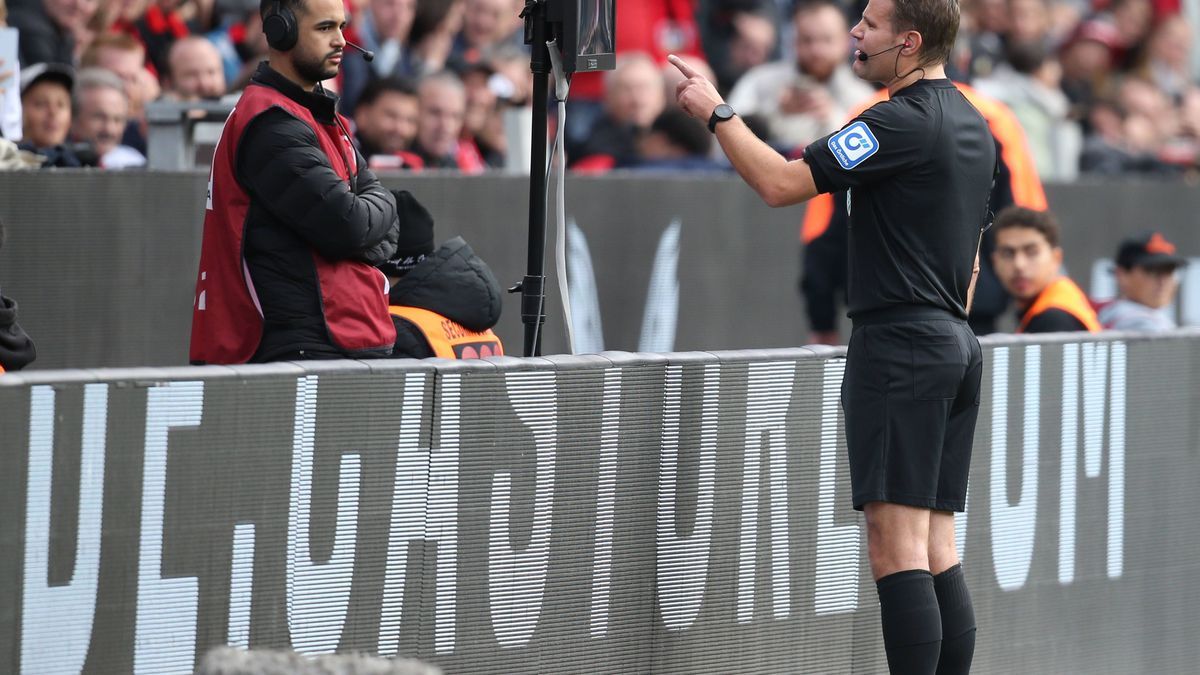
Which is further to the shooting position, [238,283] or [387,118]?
[387,118]

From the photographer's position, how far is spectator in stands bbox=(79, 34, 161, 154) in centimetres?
910

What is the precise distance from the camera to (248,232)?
502 cm

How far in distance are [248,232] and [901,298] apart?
1742mm

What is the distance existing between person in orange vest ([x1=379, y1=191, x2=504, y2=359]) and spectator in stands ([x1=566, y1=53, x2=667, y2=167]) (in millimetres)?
5407

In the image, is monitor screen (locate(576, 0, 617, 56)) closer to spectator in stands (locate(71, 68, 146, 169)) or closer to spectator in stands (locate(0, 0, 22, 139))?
spectator in stands (locate(0, 0, 22, 139))

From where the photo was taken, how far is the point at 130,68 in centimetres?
937

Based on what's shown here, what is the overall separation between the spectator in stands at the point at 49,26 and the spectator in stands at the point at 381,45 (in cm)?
152

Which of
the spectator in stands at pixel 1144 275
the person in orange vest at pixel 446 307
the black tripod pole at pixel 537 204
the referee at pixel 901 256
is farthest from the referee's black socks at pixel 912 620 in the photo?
the spectator in stands at pixel 1144 275

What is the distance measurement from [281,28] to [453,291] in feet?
3.53

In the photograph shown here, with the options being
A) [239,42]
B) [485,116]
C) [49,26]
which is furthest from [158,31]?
[485,116]

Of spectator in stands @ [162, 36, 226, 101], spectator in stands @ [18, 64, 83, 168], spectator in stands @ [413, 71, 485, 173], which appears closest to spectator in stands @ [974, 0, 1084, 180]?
spectator in stands @ [413, 71, 485, 173]

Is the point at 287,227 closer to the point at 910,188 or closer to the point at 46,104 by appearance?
the point at 910,188

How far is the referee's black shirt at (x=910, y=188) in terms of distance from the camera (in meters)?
4.62

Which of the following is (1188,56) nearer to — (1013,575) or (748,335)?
(748,335)
